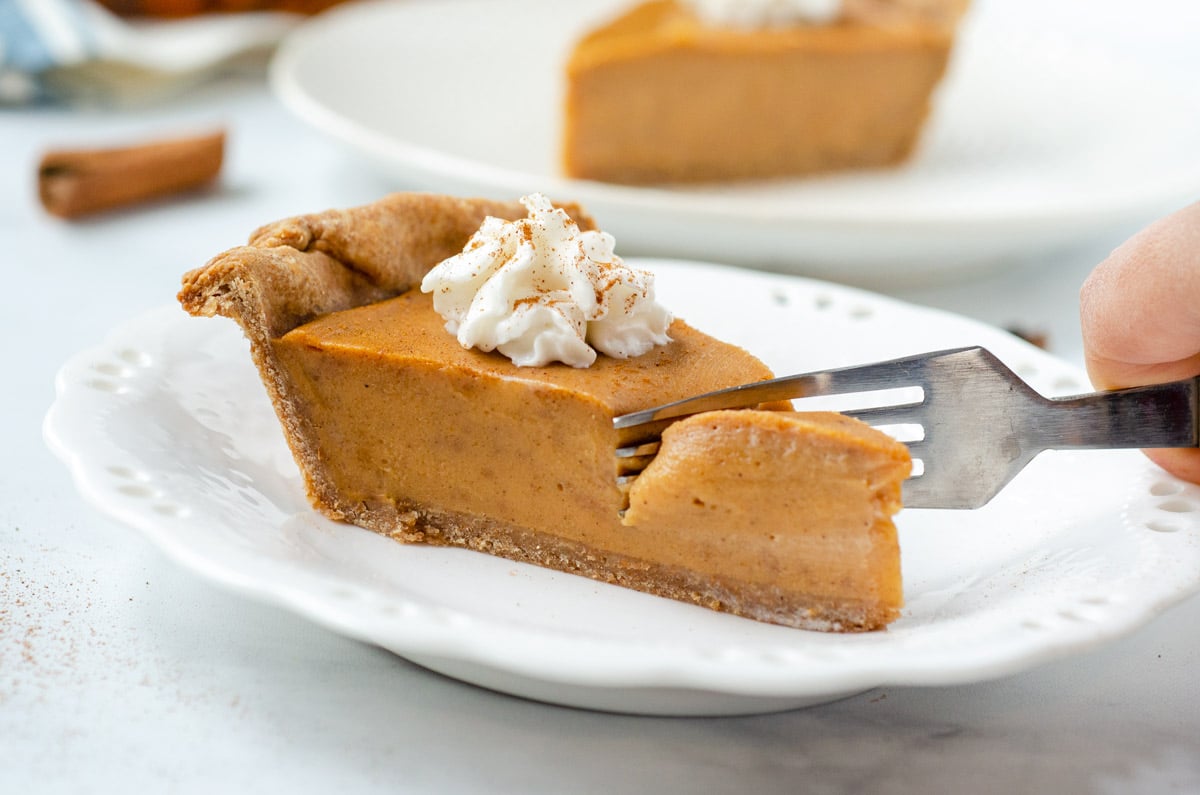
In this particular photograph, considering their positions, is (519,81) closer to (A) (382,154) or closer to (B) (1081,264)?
(A) (382,154)

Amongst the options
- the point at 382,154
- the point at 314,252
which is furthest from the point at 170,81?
the point at 314,252

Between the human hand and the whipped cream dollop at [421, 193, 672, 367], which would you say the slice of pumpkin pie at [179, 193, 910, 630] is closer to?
the whipped cream dollop at [421, 193, 672, 367]

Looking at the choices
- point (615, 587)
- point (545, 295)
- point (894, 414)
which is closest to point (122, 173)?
point (545, 295)

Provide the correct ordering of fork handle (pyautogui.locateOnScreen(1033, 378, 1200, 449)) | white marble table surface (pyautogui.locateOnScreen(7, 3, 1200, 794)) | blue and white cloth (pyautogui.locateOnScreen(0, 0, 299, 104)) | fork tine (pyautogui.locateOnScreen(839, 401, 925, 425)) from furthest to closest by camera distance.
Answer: blue and white cloth (pyautogui.locateOnScreen(0, 0, 299, 104)) → fork tine (pyautogui.locateOnScreen(839, 401, 925, 425)) → fork handle (pyautogui.locateOnScreen(1033, 378, 1200, 449)) → white marble table surface (pyautogui.locateOnScreen(7, 3, 1200, 794))

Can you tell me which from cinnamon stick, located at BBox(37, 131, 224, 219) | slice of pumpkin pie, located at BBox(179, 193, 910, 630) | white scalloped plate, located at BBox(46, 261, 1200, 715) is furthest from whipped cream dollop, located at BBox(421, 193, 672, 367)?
cinnamon stick, located at BBox(37, 131, 224, 219)

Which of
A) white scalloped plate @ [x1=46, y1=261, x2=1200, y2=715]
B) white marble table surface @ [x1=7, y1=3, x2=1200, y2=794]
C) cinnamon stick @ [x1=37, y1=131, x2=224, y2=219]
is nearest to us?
white scalloped plate @ [x1=46, y1=261, x2=1200, y2=715]

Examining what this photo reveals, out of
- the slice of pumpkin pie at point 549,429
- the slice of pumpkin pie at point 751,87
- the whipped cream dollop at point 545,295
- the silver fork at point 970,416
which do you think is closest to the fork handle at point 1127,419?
the silver fork at point 970,416
